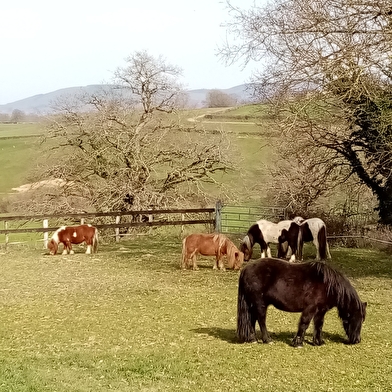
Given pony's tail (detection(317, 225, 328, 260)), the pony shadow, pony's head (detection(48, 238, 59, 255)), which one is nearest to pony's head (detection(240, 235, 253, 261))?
pony's tail (detection(317, 225, 328, 260))

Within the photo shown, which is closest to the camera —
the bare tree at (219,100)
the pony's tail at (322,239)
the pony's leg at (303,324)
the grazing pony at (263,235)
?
the pony's leg at (303,324)

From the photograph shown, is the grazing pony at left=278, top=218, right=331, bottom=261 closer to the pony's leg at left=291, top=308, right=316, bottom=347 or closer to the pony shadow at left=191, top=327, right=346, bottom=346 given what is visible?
the pony shadow at left=191, top=327, right=346, bottom=346

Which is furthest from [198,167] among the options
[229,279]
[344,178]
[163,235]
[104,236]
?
[229,279]

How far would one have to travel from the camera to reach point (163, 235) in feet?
64.3

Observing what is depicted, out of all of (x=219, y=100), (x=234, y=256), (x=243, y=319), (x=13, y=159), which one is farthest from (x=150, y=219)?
(x=219, y=100)

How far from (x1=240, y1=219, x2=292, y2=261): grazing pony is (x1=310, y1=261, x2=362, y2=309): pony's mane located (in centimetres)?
639

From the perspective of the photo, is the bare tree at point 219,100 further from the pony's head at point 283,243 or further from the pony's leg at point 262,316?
the pony's leg at point 262,316

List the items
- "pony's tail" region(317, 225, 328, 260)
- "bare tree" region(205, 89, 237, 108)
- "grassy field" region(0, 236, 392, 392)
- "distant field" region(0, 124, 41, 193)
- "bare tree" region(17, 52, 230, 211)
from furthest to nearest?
"bare tree" region(205, 89, 237, 108), "distant field" region(0, 124, 41, 193), "bare tree" region(17, 52, 230, 211), "pony's tail" region(317, 225, 328, 260), "grassy field" region(0, 236, 392, 392)

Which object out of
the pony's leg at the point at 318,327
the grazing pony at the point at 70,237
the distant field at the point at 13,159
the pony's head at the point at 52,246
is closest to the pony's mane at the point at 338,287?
the pony's leg at the point at 318,327

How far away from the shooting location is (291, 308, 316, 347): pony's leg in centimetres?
671

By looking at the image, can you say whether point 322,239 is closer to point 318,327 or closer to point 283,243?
point 283,243

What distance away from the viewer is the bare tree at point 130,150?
2089 cm

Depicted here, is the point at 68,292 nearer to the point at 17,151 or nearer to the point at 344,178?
the point at 344,178

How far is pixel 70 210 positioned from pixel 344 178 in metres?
10.4
